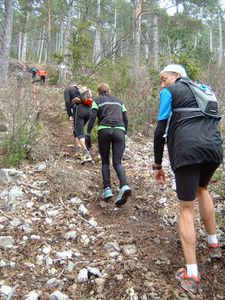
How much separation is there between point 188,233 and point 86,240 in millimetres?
1264

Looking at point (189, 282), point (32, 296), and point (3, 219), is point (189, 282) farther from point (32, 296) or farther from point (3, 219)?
point (3, 219)

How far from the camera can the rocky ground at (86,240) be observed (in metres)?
2.97

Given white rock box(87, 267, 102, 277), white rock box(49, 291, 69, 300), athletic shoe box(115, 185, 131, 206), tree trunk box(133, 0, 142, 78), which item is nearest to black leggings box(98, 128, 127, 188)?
athletic shoe box(115, 185, 131, 206)

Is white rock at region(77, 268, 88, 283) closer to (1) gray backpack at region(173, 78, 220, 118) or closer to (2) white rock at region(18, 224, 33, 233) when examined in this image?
(2) white rock at region(18, 224, 33, 233)

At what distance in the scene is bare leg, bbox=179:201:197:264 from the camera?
9.70 feet

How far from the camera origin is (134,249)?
11.7 ft

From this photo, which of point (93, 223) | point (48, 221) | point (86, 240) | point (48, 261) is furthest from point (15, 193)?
point (48, 261)

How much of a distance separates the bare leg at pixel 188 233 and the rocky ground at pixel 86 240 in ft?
0.98

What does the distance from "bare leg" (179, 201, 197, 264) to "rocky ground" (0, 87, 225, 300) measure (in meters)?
0.30

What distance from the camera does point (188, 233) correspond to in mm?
3000

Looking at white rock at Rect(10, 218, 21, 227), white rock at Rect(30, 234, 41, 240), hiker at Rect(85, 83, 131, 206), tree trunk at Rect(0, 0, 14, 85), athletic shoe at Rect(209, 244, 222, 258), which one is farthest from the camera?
tree trunk at Rect(0, 0, 14, 85)

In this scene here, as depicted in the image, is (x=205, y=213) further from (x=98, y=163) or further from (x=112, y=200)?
(x=98, y=163)

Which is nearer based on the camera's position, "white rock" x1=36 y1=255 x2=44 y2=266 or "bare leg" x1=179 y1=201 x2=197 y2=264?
"bare leg" x1=179 y1=201 x2=197 y2=264

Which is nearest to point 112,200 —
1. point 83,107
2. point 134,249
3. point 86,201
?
point 86,201
